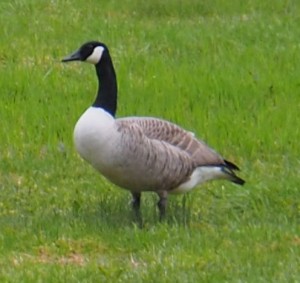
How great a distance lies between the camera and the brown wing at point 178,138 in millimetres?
9555

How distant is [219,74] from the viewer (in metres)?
13.5

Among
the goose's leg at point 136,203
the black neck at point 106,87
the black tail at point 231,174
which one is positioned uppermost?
the black neck at point 106,87

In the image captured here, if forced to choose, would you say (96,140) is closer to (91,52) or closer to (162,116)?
(91,52)

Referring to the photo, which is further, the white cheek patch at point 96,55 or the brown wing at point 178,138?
the white cheek patch at point 96,55

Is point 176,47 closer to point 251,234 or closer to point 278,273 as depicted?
point 251,234

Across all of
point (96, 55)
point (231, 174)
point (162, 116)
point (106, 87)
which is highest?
point (96, 55)

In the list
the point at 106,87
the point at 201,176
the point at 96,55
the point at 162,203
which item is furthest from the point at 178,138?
the point at 96,55

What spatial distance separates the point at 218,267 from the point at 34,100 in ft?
16.6

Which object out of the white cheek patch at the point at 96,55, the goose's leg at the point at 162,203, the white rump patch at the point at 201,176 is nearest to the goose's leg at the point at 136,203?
the goose's leg at the point at 162,203

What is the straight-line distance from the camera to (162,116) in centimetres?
1230

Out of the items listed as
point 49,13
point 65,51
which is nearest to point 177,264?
point 65,51

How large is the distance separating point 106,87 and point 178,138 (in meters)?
0.70

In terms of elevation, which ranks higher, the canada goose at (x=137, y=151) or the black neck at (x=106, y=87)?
the black neck at (x=106, y=87)

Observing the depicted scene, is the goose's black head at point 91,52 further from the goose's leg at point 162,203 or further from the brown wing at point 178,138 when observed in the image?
the goose's leg at point 162,203
